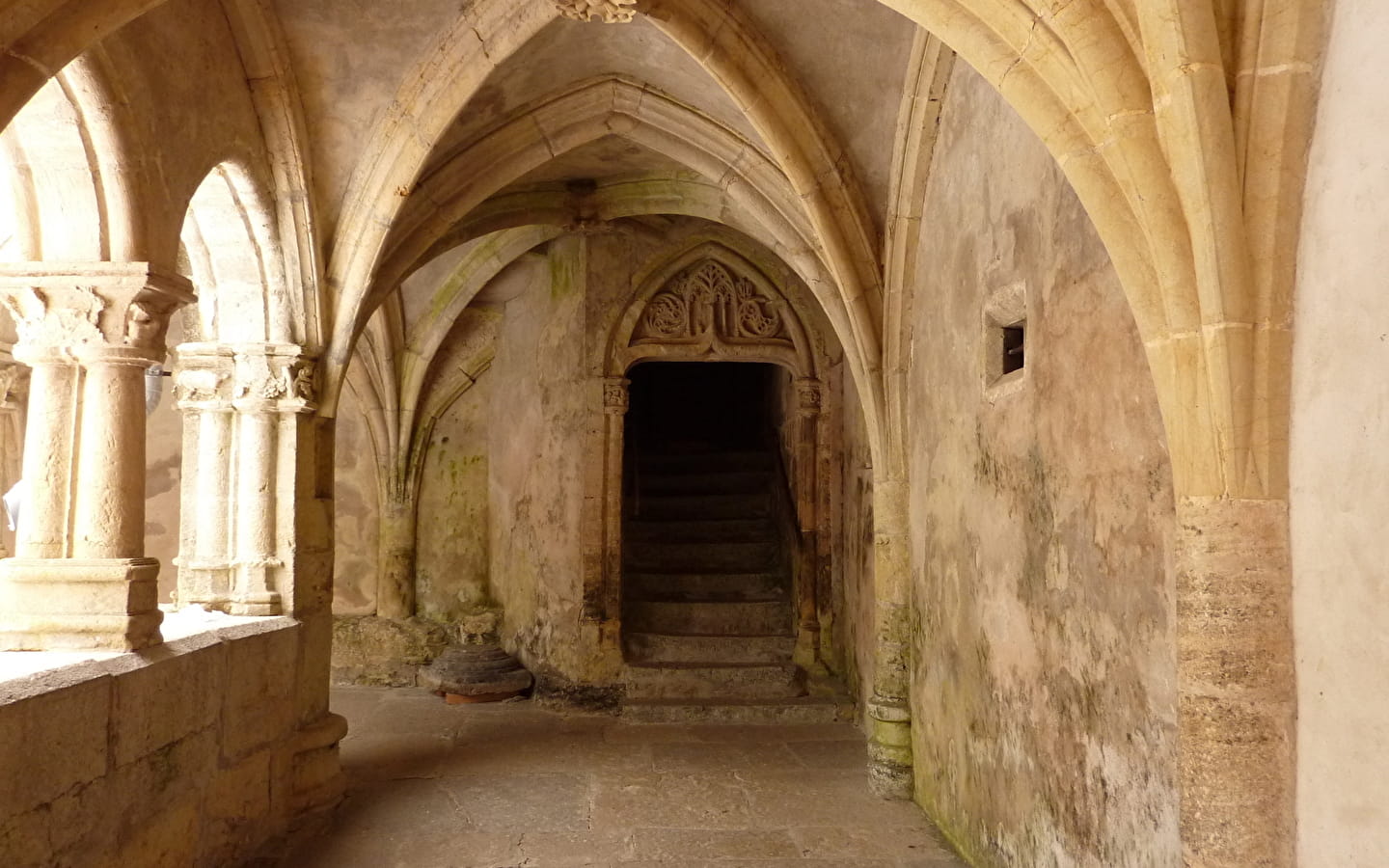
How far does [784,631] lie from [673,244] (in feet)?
9.85

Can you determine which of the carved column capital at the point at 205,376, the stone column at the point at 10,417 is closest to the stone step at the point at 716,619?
the carved column capital at the point at 205,376

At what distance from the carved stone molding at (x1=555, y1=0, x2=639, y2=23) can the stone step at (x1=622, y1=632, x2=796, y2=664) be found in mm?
4668

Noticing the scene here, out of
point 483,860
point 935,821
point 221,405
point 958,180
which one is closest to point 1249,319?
point 958,180

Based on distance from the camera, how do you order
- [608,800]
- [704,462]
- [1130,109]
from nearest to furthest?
[1130,109] → [608,800] → [704,462]

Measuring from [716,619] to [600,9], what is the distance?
4894mm

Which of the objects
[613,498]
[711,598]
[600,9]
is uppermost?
[600,9]

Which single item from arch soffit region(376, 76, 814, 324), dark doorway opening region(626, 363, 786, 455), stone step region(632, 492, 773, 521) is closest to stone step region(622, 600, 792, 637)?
stone step region(632, 492, 773, 521)

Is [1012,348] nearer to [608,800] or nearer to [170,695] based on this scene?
[608,800]

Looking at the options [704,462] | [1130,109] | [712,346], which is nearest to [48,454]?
[1130,109]

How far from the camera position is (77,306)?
3.33 m

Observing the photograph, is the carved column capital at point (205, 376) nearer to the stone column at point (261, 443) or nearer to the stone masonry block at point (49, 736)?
the stone column at point (261, 443)

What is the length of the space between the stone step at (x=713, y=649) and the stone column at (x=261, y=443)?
10.2ft

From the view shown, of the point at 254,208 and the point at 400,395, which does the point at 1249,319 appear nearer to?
the point at 254,208

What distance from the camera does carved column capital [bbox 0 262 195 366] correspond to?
3301 mm
